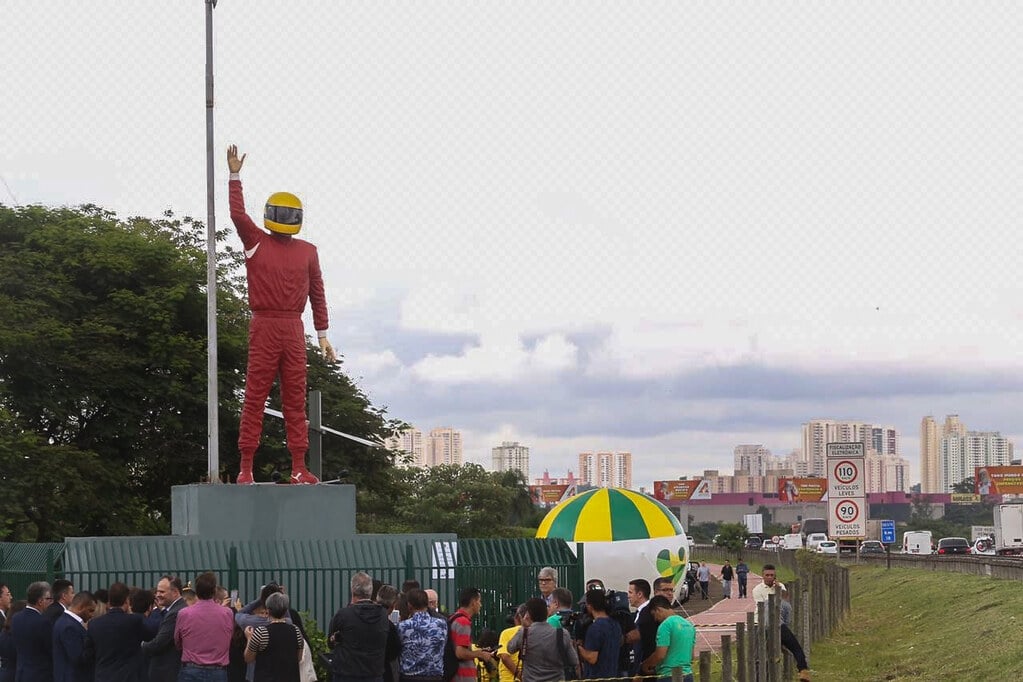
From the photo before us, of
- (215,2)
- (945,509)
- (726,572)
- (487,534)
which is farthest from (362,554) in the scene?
(945,509)

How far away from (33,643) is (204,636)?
1.98 m

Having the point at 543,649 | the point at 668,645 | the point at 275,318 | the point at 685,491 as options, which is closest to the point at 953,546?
the point at 275,318

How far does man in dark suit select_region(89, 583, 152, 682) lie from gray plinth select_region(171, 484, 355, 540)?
24.2 feet

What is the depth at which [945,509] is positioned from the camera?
169500 mm

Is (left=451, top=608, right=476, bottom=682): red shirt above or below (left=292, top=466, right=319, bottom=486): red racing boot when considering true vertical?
below

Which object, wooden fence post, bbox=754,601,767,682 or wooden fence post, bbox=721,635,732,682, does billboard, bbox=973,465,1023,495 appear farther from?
wooden fence post, bbox=721,635,732,682

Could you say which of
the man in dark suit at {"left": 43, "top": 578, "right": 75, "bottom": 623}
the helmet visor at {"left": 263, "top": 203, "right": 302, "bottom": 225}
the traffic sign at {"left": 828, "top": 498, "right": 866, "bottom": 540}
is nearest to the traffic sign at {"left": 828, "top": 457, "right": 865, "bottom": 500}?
the traffic sign at {"left": 828, "top": 498, "right": 866, "bottom": 540}

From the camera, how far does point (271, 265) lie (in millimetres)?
21219

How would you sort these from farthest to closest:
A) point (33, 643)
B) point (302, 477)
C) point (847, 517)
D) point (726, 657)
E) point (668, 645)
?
point (847, 517) < point (302, 477) < point (726, 657) < point (33, 643) < point (668, 645)

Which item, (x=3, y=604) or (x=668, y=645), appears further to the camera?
(x=3, y=604)

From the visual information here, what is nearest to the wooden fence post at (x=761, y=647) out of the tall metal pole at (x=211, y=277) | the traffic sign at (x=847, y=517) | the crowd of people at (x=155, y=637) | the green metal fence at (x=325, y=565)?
the green metal fence at (x=325, y=565)

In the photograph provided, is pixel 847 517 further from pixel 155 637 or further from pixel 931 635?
pixel 155 637

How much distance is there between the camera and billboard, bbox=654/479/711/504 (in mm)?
155875

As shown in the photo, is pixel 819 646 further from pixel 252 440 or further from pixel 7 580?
pixel 7 580
